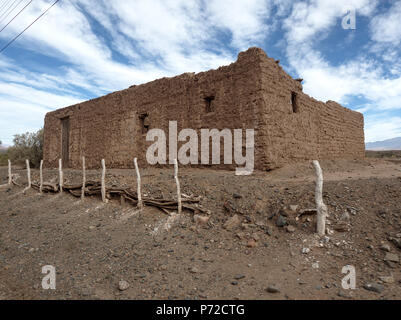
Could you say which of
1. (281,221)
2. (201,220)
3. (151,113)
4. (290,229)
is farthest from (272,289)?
(151,113)

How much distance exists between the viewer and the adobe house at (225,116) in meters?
7.48

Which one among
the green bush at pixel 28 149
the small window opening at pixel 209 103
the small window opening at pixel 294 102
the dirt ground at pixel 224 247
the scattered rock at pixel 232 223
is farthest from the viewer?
the green bush at pixel 28 149

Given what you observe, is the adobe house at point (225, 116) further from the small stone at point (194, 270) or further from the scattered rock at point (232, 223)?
the small stone at point (194, 270)

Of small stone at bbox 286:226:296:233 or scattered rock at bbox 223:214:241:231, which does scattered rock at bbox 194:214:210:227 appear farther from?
small stone at bbox 286:226:296:233

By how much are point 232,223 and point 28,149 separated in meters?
18.7

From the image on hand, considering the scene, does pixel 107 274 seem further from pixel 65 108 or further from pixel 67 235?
pixel 65 108

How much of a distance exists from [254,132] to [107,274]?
5.22 m

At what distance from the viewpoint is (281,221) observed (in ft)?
14.9

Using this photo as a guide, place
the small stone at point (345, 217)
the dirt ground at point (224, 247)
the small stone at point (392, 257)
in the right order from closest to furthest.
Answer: the dirt ground at point (224, 247)
the small stone at point (392, 257)
the small stone at point (345, 217)

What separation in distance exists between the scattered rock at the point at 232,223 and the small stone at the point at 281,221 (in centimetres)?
70

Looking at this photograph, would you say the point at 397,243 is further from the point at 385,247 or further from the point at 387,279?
the point at 387,279

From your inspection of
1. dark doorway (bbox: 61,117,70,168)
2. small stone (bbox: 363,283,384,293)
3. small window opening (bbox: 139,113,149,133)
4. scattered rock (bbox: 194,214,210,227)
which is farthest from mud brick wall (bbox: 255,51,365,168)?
dark doorway (bbox: 61,117,70,168)

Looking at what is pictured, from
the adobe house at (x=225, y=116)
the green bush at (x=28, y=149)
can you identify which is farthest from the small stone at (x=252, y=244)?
the green bush at (x=28, y=149)

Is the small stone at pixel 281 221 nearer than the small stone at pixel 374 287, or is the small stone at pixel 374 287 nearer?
the small stone at pixel 374 287
